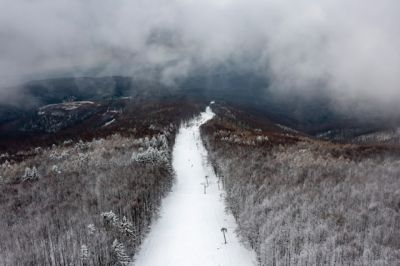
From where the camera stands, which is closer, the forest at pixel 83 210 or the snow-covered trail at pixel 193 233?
the forest at pixel 83 210

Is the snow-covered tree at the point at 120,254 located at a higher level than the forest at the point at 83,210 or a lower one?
lower

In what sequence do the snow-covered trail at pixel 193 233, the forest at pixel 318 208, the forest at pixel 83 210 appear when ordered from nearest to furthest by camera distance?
1. the forest at pixel 318 208
2. the forest at pixel 83 210
3. the snow-covered trail at pixel 193 233

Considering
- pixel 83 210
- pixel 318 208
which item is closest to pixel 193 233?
pixel 83 210

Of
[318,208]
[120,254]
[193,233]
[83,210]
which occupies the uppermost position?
[83,210]

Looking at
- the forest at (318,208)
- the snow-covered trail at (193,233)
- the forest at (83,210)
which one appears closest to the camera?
the forest at (318,208)

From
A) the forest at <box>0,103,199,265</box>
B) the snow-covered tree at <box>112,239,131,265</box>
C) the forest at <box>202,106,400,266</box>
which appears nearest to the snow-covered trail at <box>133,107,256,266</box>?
the forest at <box>0,103,199,265</box>

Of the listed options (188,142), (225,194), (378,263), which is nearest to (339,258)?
(378,263)

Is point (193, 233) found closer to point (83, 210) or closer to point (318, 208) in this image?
point (83, 210)

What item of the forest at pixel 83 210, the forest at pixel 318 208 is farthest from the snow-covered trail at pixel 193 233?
the forest at pixel 318 208

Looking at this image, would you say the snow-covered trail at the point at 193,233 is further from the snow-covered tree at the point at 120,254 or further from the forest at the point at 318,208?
the snow-covered tree at the point at 120,254
